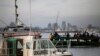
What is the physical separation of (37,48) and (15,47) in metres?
0.49

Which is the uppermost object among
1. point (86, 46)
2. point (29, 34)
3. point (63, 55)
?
point (29, 34)

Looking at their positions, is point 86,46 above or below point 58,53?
below

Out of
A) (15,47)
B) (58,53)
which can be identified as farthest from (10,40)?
(58,53)

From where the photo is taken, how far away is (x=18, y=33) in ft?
22.7

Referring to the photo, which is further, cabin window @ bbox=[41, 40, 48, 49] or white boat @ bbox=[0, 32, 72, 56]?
cabin window @ bbox=[41, 40, 48, 49]

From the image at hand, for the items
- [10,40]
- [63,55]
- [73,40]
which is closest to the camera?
[10,40]

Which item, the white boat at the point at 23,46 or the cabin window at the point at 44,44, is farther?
the cabin window at the point at 44,44

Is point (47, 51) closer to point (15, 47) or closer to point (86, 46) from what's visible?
point (15, 47)

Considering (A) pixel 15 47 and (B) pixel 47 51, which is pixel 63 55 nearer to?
(B) pixel 47 51

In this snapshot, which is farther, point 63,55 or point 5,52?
point 63,55

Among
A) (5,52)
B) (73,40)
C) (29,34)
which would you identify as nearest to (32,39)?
(29,34)

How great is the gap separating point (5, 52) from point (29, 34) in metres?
0.54

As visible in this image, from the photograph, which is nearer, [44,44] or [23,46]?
[23,46]

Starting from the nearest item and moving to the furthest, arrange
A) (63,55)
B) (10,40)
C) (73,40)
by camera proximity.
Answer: (10,40)
(63,55)
(73,40)
